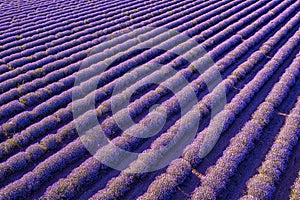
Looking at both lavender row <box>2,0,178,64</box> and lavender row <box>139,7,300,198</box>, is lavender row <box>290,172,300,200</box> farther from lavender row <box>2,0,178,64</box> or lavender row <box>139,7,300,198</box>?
lavender row <box>2,0,178,64</box>

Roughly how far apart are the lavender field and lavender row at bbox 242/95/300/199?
42 mm

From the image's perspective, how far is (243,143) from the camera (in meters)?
12.2

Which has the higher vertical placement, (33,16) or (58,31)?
(33,16)

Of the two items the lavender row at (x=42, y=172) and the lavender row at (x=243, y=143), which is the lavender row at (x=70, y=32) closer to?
the lavender row at (x=42, y=172)

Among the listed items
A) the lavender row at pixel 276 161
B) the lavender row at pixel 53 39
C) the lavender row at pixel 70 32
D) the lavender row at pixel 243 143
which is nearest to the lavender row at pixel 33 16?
the lavender row at pixel 70 32

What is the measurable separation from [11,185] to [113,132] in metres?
4.75

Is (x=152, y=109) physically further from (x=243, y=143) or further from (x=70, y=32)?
(x=70, y=32)

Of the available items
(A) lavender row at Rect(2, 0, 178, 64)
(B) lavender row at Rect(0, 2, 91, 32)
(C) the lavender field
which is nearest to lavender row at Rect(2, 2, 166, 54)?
(A) lavender row at Rect(2, 0, 178, 64)

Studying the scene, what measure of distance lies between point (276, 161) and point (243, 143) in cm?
150

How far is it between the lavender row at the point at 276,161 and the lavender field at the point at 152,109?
42 millimetres

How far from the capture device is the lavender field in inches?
431

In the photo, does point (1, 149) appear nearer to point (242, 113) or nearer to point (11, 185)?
point (11, 185)

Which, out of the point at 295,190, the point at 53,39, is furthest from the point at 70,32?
the point at 295,190

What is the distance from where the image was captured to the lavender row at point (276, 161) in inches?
405
